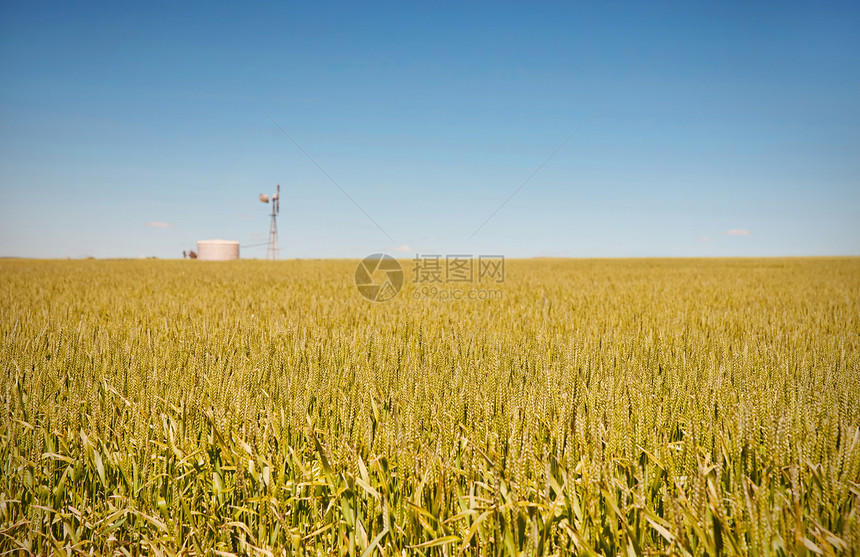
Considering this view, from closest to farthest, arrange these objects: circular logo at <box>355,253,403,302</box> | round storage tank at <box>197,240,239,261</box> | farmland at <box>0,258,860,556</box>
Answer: farmland at <box>0,258,860,556</box> < circular logo at <box>355,253,403,302</box> < round storage tank at <box>197,240,239,261</box>

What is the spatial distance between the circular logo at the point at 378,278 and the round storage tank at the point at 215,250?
32.7 m

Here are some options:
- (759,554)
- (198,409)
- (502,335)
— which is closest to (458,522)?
(759,554)

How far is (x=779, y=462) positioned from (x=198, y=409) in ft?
7.93

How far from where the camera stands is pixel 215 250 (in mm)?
39875

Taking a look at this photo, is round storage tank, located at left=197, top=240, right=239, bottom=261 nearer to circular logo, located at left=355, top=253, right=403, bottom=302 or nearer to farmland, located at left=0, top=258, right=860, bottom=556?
circular logo, located at left=355, top=253, right=403, bottom=302

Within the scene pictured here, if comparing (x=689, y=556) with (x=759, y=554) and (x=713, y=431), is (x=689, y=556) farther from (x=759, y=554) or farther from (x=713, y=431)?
(x=713, y=431)

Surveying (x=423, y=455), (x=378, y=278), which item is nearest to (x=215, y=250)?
(x=378, y=278)

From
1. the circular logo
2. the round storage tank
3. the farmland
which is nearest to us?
the farmland

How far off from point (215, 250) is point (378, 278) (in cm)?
3499

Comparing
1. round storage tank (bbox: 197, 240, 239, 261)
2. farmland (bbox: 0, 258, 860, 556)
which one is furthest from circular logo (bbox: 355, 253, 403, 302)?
round storage tank (bbox: 197, 240, 239, 261)

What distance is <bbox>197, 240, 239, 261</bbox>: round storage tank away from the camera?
39.8 metres

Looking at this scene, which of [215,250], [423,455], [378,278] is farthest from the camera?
[215,250]

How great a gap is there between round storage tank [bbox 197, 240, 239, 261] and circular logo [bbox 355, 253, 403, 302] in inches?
1289

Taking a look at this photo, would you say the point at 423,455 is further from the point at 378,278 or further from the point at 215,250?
the point at 215,250
